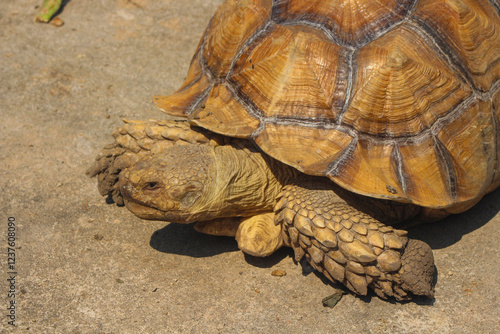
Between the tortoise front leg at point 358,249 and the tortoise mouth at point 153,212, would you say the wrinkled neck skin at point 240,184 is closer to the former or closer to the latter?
the tortoise mouth at point 153,212

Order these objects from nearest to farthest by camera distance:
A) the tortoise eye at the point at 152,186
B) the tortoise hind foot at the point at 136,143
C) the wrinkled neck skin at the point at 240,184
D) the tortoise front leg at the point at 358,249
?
the tortoise front leg at the point at 358,249
the tortoise eye at the point at 152,186
the wrinkled neck skin at the point at 240,184
the tortoise hind foot at the point at 136,143

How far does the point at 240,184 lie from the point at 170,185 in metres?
0.42

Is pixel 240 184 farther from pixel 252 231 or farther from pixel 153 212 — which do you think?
pixel 153 212

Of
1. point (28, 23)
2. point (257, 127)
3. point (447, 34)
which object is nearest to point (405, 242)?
point (257, 127)

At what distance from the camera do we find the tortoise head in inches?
113

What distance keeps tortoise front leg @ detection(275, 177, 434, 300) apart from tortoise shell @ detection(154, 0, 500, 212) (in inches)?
8.1

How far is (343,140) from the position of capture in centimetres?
287

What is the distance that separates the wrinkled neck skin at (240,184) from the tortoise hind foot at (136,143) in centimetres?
21

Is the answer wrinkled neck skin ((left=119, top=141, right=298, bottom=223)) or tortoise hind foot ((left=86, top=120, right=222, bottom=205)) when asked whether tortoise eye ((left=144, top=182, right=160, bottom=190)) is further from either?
tortoise hind foot ((left=86, top=120, right=222, bottom=205))

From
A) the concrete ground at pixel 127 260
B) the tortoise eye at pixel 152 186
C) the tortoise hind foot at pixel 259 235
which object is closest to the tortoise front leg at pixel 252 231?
the tortoise hind foot at pixel 259 235

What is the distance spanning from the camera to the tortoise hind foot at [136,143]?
3246 mm

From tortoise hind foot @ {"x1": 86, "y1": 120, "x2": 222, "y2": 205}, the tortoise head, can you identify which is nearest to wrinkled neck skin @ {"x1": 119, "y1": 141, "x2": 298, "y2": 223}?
the tortoise head

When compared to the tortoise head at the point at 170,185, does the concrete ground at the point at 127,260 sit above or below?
below

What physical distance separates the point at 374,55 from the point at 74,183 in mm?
2228
